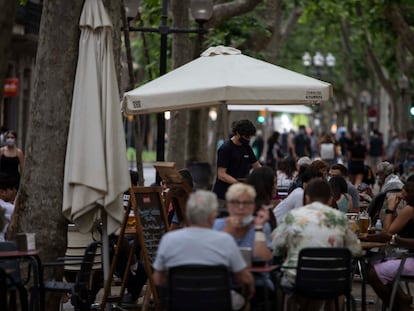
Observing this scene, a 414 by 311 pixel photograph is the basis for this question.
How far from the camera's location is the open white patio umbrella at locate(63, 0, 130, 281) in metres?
11.1

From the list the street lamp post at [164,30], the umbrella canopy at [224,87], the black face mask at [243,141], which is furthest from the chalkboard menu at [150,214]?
the street lamp post at [164,30]

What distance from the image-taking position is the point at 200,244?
873 centimetres

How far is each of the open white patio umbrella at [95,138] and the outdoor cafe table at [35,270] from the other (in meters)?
0.76

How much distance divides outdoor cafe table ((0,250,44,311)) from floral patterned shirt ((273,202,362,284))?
6.54 feet

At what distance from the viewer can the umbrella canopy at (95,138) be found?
11.1 m

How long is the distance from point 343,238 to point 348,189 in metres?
5.32

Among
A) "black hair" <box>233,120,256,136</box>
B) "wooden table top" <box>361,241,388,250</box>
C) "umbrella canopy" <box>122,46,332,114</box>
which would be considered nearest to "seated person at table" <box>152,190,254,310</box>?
"wooden table top" <box>361,241,388,250</box>

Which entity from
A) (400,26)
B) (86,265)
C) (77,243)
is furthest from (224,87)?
(400,26)

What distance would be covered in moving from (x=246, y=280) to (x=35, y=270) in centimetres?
231

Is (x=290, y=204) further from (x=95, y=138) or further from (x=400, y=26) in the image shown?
(x=400, y=26)

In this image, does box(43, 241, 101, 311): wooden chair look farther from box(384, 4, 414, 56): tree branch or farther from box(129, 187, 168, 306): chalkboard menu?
box(384, 4, 414, 56): tree branch

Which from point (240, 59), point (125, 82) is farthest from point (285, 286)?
point (125, 82)

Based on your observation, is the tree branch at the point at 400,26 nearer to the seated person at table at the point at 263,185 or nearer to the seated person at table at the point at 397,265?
the seated person at table at the point at 397,265

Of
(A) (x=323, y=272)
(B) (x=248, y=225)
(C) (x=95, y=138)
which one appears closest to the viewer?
(B) (x=248, y=225)
